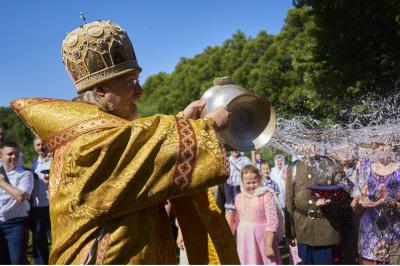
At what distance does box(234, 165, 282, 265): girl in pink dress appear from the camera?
658 centimetres

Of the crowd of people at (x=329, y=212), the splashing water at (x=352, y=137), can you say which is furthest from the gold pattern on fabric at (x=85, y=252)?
the crowd of people at (x=329, y=212)

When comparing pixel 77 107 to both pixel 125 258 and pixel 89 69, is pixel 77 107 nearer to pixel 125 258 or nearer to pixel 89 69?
pixel 89 69

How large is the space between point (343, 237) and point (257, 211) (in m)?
1.06

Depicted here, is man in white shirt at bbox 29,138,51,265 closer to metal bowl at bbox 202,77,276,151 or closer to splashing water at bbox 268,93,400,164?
splashing water at bbox 268,93,400,164

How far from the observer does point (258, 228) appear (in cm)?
669

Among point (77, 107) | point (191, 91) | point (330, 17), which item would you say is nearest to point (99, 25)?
point (77, 107)

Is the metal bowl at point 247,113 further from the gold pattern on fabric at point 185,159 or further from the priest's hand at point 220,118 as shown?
the gold pattern on fabric at point 185,159

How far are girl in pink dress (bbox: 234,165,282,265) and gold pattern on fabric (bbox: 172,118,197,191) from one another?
176 inches

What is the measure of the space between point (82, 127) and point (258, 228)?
4.66m

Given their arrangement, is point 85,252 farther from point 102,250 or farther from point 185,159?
point 185,159

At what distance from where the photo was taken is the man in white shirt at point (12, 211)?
276 inches

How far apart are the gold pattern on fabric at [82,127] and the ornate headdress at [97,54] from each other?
0.25 m

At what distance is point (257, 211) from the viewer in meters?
6.70

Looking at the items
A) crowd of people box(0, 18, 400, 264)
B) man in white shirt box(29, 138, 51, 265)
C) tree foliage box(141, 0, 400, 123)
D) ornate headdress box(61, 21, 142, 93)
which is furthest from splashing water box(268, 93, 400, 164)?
man in white shirt box(29, 138, 51, 265)
